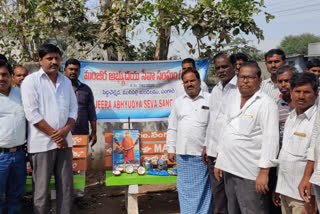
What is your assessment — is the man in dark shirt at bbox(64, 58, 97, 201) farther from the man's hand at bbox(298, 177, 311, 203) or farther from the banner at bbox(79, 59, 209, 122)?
the man's hand at bbox(298, 177, 311, 203)

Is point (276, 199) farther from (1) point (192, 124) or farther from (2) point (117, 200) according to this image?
(2) point (117, 200)

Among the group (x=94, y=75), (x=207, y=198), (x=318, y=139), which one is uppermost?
(x=94, y=75)

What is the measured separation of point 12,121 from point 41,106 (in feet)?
0.99

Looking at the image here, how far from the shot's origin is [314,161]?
7.73 feet

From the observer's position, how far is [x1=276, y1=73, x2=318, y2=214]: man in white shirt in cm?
256

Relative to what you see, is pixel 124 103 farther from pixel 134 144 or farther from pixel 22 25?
pixel 22 25

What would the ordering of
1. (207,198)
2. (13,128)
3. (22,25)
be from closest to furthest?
(13,128) < (207,198) < (22,25)

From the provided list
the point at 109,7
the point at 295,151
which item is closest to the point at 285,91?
the point at 295,151

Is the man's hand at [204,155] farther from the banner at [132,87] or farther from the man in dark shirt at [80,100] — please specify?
the banner at [132,87]

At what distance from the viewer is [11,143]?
3443mm

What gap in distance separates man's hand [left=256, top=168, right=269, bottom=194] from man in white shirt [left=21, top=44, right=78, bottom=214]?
1.93 metres

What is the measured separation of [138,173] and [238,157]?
1.85 meters

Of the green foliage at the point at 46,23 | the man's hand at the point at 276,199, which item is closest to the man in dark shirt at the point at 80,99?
the green foliage at the point at 46,23

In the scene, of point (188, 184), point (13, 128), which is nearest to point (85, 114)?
point (13, 128)
